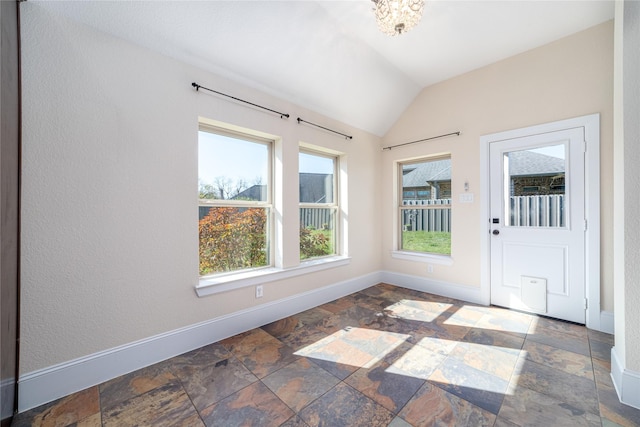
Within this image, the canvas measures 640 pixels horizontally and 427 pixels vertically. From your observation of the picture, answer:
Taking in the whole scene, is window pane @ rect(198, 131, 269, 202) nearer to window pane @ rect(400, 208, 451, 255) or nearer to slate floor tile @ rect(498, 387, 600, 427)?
window pane @ rect(400, 208, 451, 255)

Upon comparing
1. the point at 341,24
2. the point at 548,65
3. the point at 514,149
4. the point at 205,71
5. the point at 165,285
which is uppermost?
the point at 341,24

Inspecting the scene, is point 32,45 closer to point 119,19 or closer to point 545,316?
point 119,19

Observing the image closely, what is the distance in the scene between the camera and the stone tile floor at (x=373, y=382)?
1.44 m

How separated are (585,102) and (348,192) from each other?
2573 millimetres

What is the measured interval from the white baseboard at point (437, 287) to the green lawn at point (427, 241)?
0.43 m

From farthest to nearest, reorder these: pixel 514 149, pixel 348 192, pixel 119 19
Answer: pixel 348 192 → pixel 514 149 → pixel 119 19

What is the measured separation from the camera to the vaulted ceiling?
6.13 ft

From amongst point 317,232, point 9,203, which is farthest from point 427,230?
point 9,203

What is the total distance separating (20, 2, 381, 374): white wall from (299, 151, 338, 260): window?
42.9 inches

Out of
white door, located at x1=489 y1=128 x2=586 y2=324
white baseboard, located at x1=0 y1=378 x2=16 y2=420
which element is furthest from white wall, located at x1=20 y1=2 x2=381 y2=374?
white door, located at x1=489 y1=128 x2=586 y2=324

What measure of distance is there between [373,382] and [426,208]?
2635 mm

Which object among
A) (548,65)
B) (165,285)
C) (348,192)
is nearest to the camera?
(165,285)

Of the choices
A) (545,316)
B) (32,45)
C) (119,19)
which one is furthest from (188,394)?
(545,316)

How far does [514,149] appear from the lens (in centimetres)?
290
